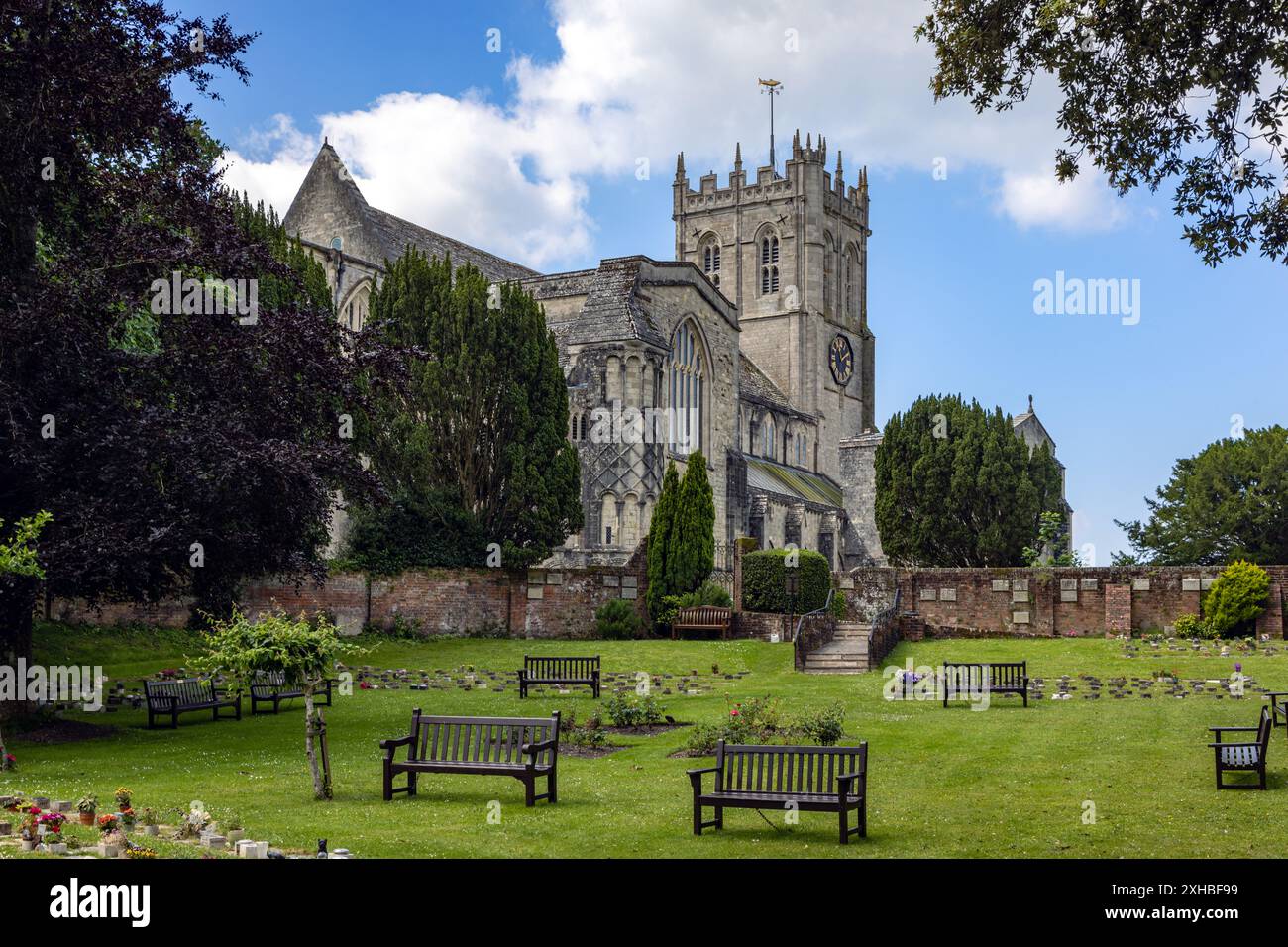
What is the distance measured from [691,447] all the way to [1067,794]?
124ft

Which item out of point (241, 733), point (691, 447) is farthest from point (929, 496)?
point (241, 733)

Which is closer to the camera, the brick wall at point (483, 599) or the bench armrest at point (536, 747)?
the bench armrest at point (536, 747)

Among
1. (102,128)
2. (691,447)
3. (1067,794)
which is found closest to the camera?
(1067,794)

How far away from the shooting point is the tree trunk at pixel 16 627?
1778 centimetres

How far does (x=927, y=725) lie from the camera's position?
18.3 metres

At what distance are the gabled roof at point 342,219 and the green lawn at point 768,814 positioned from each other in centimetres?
3117

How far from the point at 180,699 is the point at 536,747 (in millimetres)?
9634

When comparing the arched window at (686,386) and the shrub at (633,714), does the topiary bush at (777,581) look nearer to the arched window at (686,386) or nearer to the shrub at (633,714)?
the shrub at (633,714)

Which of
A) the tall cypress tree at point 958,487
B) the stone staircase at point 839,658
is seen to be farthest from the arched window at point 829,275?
the stone staircase at point 839,658

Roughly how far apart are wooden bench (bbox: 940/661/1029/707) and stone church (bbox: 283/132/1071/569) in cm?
2193

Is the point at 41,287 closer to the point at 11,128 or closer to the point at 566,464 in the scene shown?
the point at 11,128

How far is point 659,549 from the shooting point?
33.8 metres

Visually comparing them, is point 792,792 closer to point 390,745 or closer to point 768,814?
point 768,814

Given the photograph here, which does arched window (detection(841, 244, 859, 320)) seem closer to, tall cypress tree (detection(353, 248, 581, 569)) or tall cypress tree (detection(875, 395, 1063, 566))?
tall cypress tree (detection(875, 395, 1063, 566))
